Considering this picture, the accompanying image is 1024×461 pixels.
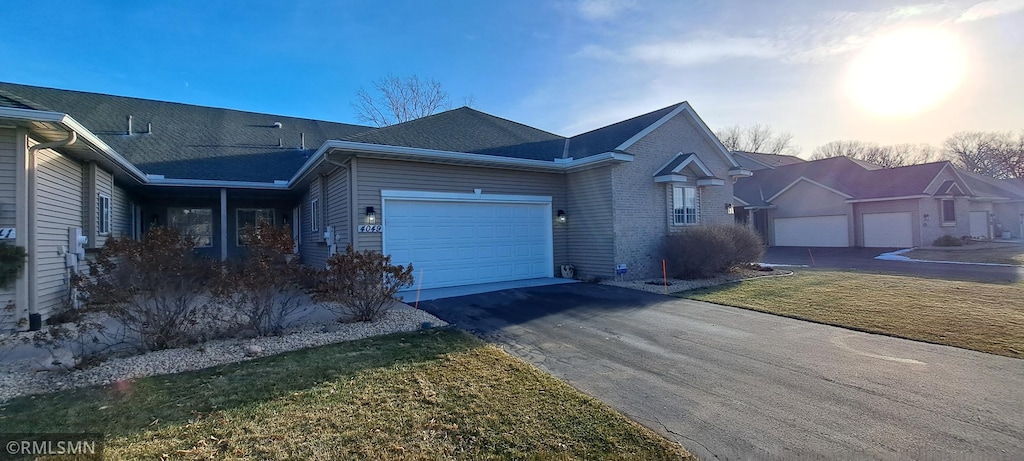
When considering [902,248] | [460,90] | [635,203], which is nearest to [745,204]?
[902,248]

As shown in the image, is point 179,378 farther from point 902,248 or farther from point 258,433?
point 902,248

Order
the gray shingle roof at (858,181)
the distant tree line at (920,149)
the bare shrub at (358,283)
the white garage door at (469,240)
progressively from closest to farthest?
1. the bare shrub at (358,283)
2. the white garage door at (469,240)
3. the gray shingle roof at (858,181)
4. the distant tree line at (920,149)

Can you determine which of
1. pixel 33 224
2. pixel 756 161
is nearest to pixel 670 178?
pixel 33 224

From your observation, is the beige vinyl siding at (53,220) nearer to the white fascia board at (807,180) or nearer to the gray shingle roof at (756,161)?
the white fascia board at (807,180)

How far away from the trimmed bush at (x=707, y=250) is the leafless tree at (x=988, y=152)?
175 feet

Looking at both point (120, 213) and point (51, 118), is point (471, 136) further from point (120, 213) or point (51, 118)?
point (120, 213)

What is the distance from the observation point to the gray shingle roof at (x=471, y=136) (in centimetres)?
1025

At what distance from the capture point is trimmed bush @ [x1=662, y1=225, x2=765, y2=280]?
37.8 ft

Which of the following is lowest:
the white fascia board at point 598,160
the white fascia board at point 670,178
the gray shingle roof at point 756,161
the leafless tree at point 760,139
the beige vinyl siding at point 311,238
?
the beige vinyl siding at point 311,238

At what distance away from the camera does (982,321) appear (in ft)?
21.1

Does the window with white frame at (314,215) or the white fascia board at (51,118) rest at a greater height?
the white fascia board at (51,118)

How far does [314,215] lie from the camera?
13.0 metres

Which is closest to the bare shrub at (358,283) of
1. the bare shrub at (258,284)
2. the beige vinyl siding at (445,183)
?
the bare shrub at (258,284)

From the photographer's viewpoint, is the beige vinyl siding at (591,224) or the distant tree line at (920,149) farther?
the distant tree line at (920,149)
